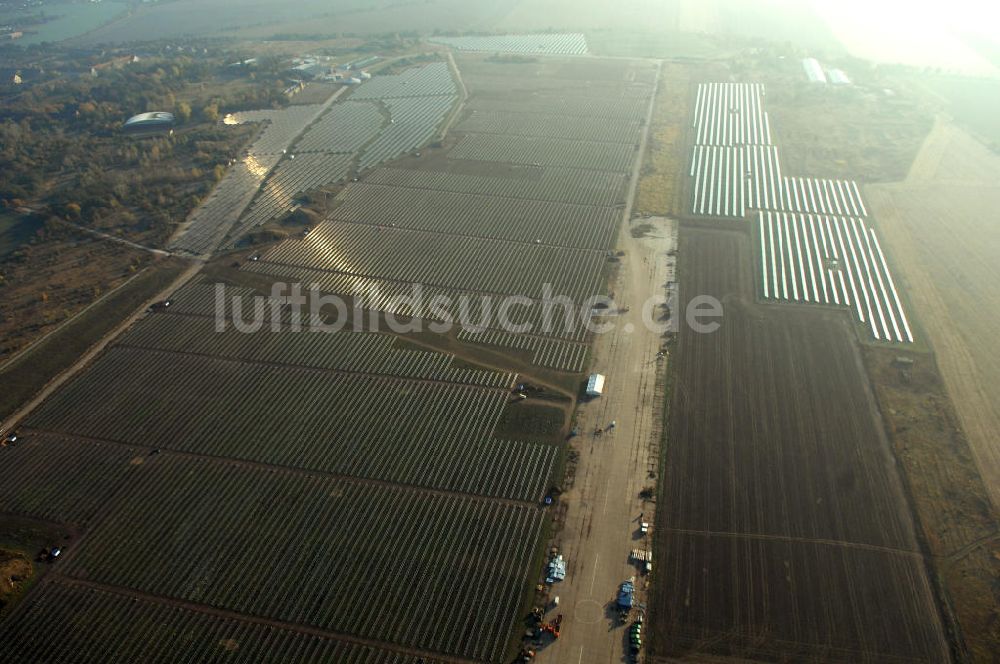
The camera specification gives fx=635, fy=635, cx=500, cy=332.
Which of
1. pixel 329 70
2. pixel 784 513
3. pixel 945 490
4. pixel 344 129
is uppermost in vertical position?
pixel 329 70

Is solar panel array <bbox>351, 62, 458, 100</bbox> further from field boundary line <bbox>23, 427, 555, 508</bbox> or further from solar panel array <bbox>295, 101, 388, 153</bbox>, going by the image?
field boundary line <bbox>23, 427, 555, 508</bbox>

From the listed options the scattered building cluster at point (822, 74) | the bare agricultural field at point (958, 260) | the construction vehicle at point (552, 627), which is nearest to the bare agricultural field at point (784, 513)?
the construction vehicle at point (552, 627)

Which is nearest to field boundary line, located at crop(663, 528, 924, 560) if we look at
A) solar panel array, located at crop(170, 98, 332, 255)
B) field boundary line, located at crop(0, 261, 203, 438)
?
field boundary line, located at crop(0, 261, 203, 438)

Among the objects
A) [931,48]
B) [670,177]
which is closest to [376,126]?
[670,177]

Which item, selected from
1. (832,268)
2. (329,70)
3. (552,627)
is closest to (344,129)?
(329,70)

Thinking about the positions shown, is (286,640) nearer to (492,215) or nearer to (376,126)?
(492,215)

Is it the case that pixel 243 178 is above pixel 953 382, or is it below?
below

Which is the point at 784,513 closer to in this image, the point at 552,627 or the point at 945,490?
the point at 945,490
